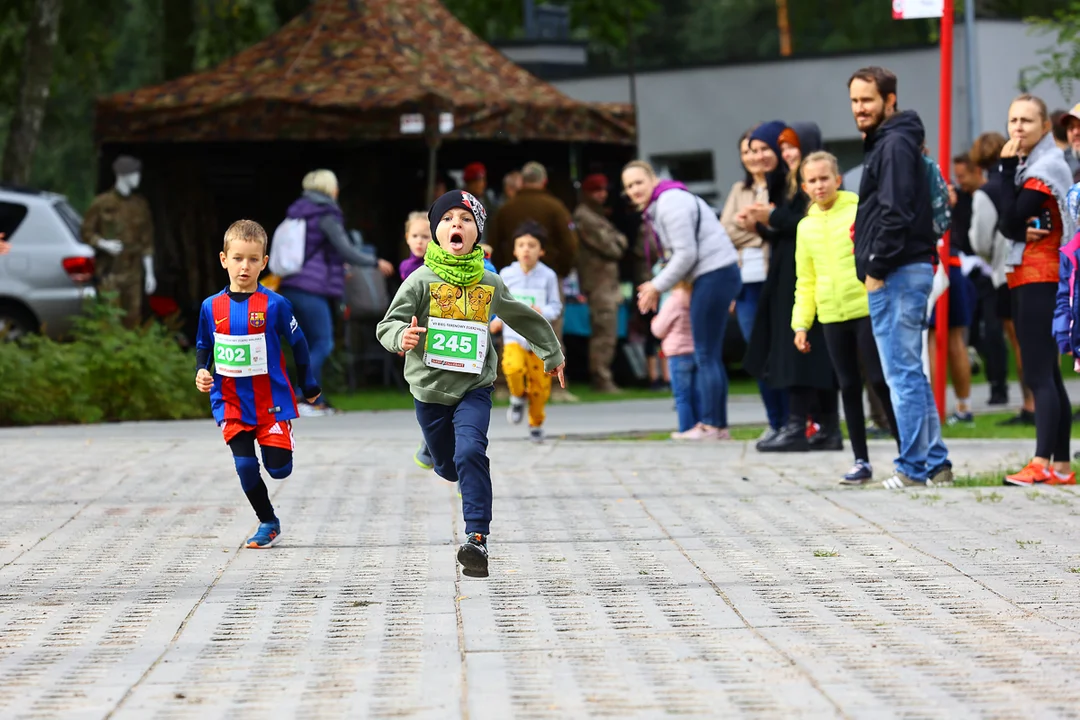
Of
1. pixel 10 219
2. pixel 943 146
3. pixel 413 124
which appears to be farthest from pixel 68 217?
pixel 943 146

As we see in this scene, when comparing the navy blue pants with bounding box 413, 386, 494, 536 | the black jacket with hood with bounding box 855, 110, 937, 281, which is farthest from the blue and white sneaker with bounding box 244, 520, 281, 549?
the black jacket with hood with bounding box 855, 110, 937, 281

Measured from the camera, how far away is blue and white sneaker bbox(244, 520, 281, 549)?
7891mm

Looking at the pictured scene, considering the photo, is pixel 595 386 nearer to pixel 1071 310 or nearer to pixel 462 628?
pixel 1071 310

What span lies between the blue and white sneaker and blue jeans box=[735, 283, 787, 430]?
4.22 m

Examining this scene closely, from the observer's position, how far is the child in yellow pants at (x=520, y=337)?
11977mm

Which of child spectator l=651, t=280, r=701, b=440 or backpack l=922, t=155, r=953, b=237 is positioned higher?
backpack l=922, t=155, r=953, b=237

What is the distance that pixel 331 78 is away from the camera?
17875 millimetres

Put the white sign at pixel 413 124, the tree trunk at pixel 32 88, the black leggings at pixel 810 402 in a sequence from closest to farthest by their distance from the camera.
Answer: the black leggings at pixel 810 402 → the white sign at pixel 413 124 → the tree trunk at pixel 32 88

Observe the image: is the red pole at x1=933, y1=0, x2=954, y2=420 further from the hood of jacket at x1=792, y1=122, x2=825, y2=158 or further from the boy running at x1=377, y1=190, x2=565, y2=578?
the boy running at x1=377, y1=190, x2=565, y2=578

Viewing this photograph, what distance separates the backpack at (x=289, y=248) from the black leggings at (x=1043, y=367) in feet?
23.1

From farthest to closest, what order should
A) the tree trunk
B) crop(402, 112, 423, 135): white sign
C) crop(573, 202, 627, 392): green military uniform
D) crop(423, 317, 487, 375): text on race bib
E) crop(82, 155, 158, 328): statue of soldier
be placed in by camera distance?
the tree trunk, crop(82, 155, 158, 328): statue of soldier, crop(573, 202, 627, 392): green military uniform, crop(402, 112, 423, 135): white sign, crop(423, 317, 487, 375): text on race bib

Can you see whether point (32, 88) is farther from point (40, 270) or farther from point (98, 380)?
point (98, 380)

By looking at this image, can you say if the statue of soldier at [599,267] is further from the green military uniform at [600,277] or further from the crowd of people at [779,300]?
the crowd of people at [779,300]

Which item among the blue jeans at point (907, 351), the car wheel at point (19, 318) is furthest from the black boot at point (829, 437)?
the car wheel at point (19, 318)
